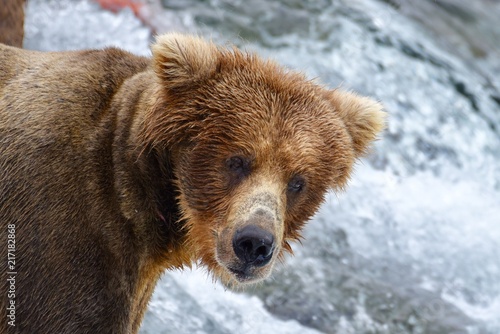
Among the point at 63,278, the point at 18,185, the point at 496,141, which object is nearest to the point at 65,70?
the point at 18,185

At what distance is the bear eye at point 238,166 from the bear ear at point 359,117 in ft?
2.11

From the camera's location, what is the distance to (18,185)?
4309mm

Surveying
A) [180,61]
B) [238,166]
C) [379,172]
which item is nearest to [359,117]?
[238,166]

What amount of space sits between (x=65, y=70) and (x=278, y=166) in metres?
1.24

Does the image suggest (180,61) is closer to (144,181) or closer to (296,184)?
(144,181)

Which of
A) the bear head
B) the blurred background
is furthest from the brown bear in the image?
the blurred background

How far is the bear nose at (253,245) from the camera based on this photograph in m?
4.01

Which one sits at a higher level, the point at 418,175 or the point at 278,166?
the point at 278,166

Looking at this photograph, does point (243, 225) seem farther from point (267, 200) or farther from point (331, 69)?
point (331, 69)

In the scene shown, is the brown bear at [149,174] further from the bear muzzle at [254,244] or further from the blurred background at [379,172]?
the blurred background at [379,172]

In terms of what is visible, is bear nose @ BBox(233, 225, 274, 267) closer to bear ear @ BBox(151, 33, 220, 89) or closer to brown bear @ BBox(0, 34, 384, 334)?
brown bear @ BBox(0, 34, 384, 334)

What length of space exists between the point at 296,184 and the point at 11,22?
3.33 metres

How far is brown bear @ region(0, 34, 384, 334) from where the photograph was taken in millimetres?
4215

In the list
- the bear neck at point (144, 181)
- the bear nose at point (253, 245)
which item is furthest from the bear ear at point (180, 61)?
the bear nose at point (253, 245)
